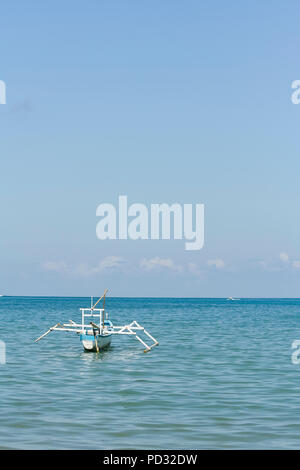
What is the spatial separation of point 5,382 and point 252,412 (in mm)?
13751

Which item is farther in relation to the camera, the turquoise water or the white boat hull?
the white boat hull

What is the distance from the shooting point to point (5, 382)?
3188cm

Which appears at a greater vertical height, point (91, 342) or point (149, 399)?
point (91, 342)

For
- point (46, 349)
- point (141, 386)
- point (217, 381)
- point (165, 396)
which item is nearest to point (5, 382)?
point (141, 386)

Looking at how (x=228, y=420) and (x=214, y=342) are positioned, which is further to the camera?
(x=214, y=342)

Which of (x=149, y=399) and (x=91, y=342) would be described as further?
(x=91, y=342)

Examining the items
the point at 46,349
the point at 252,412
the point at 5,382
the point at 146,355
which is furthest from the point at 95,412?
the point at 46,349

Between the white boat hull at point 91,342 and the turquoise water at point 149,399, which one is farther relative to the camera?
the white boat hull at point 91,342

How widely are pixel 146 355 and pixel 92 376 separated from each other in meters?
11.8
